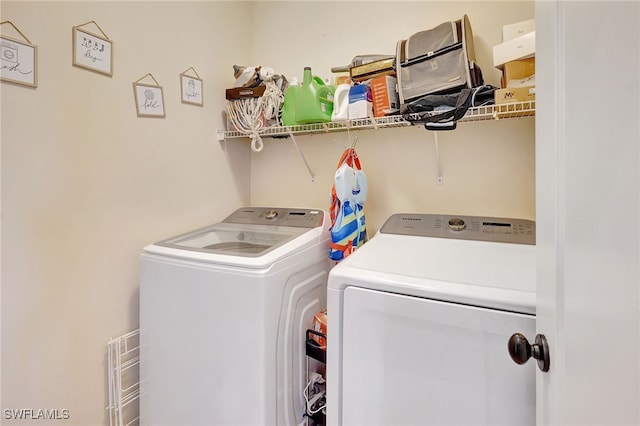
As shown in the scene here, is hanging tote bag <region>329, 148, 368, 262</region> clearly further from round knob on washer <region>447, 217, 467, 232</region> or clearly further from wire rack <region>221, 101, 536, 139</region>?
round knob on washer <region>447, 217, 467, 232</region>

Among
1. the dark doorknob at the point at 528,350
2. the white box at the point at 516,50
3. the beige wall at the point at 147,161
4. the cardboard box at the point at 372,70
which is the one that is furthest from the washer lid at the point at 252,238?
the white box at the point at 516,50

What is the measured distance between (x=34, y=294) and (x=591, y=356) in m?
1.71

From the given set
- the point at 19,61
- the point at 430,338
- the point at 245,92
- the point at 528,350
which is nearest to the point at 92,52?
the point at 19,61

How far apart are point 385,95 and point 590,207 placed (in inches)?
48.6

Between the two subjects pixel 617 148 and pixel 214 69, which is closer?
pixel 617 148

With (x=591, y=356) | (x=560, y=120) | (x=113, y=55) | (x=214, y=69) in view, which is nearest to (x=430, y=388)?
(x=591, y=356)

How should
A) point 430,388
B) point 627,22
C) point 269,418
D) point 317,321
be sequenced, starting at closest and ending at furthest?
point 627,22 → point 430,388 → point 269,418 → point 317,321

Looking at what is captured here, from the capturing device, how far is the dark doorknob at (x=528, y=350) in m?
0.65

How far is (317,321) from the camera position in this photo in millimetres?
1442

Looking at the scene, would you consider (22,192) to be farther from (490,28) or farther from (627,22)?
(490,28)

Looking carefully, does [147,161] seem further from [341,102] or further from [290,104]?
[341,102]

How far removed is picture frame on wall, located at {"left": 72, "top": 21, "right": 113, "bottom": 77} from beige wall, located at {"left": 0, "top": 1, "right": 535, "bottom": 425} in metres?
0.03

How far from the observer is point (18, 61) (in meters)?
1.22

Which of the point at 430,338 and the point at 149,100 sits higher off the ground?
the point at 149,100
